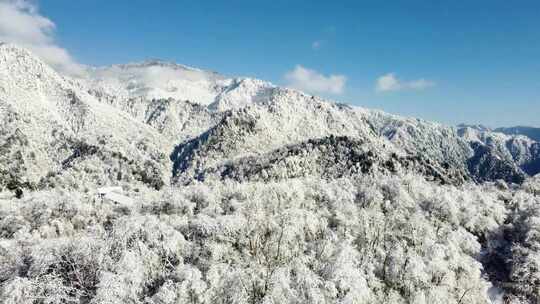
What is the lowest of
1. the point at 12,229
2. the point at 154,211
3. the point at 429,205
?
the point at 12,229

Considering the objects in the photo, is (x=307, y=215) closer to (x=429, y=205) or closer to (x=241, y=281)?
(x=241, y=281)

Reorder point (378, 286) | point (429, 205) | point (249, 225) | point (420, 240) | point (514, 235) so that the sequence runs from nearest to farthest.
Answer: point (378, 286) → point (249, 225) → point (420, 240) → point (514, 235) → point (429, 205)

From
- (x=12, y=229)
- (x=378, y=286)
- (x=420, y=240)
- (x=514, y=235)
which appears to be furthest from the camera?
(x=514, y=235)

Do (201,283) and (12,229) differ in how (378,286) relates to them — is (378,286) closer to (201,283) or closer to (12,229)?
(201,283)

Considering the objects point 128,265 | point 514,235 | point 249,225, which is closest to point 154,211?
point 249,225

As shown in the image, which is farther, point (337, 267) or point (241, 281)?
point (337, 267)

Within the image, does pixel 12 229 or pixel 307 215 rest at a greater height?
pixel 307 215

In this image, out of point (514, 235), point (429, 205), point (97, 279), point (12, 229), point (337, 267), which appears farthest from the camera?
point (429, 205)

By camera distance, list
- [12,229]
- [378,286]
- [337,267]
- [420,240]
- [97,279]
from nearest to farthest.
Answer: [97,279] → [337,267] → [378,286] → [420,240] → [12,229]

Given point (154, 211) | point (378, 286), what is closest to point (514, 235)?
point (378, 286)
